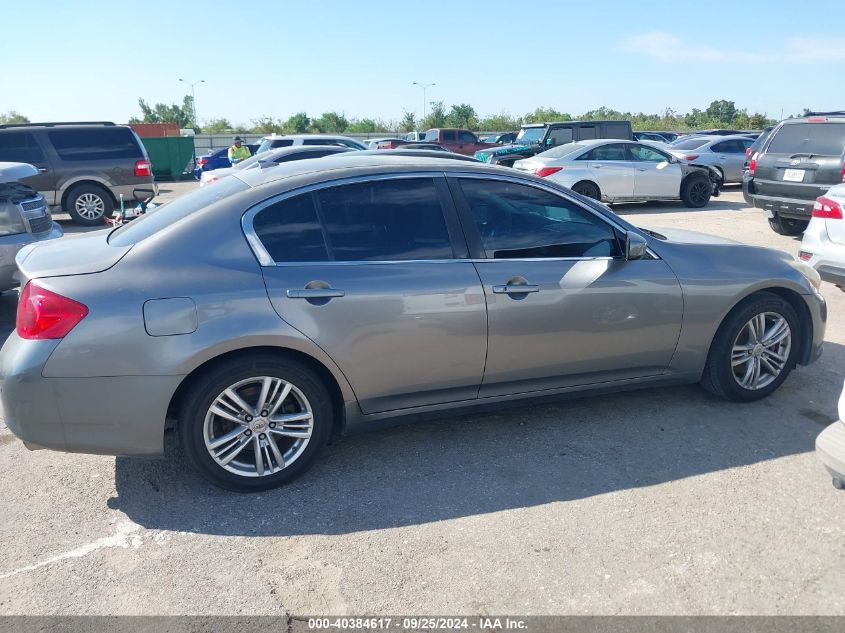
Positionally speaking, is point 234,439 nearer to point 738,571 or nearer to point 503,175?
point 503,175

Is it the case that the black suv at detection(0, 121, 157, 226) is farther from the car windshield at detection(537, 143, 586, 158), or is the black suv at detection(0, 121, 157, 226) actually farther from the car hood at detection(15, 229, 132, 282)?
the car hood at detection(15, 229, 132, 282)

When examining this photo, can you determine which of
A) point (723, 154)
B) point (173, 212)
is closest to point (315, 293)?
point (173, 212)

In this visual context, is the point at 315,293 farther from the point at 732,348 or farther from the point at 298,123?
the point at 298,123

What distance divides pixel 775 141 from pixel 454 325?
9.05 metres

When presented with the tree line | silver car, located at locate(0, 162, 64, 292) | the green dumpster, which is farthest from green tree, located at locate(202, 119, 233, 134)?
silver car, located at locate(0, 162, 64, 292)

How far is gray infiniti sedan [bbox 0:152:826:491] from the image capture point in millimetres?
3314

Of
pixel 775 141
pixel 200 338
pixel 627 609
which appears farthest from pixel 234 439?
pixel 775 141

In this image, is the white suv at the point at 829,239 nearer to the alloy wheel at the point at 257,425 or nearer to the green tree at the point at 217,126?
the alloy wheel at the point at 257,425

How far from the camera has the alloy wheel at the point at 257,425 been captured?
3508 millimetres

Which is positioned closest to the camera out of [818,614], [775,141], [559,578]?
[818,614]

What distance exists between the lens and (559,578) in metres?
2.95

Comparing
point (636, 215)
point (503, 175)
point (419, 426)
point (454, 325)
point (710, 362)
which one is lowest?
point (636, 215)

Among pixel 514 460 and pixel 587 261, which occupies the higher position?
pixel 587 261

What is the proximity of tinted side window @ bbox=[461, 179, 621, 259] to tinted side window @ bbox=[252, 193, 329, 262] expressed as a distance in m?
0.91
